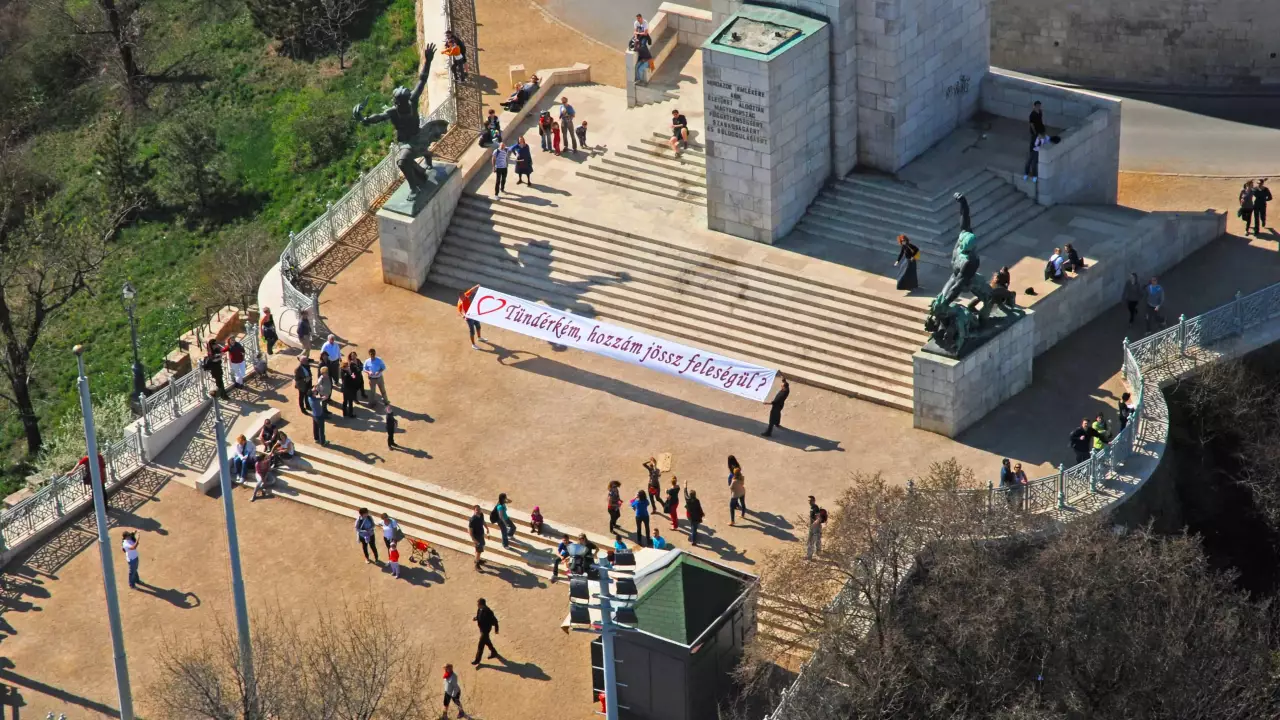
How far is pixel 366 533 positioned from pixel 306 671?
4.84m

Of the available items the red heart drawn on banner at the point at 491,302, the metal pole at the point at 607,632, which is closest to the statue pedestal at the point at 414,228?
the red heart drawn on banner at the point at 491,302

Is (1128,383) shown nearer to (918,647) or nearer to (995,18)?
(918,647)

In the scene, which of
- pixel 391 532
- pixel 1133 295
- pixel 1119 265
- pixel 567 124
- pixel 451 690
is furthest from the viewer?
pixel 567 124

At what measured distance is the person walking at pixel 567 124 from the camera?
201 feet

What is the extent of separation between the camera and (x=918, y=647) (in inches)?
1769


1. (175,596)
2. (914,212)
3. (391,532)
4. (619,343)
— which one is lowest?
(175,596)

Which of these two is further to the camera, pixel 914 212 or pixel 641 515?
pixel 914 212

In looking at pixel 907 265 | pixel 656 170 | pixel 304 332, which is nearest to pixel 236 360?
pixel 304 332

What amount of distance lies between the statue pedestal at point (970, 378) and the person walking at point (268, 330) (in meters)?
16.1

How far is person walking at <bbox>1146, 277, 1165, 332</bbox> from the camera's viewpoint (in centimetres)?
5431

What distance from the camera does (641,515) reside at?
1925 inches

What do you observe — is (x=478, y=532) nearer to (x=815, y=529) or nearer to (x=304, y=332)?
(x=815, y=529)

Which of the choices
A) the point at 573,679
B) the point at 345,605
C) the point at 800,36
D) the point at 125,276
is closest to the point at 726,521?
the point at 573,679

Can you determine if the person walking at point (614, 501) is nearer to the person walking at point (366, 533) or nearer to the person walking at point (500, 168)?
the person walking at point (366, 533)
